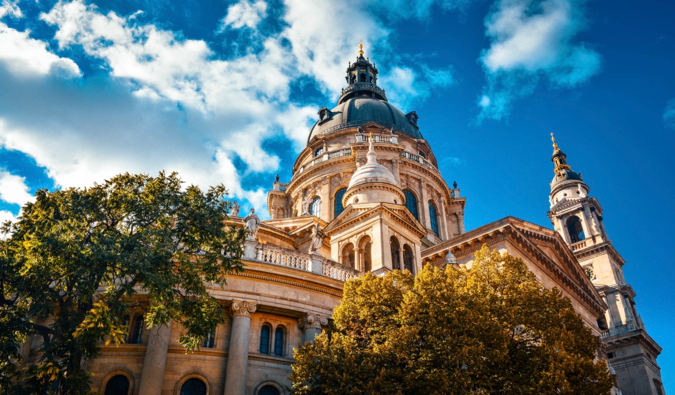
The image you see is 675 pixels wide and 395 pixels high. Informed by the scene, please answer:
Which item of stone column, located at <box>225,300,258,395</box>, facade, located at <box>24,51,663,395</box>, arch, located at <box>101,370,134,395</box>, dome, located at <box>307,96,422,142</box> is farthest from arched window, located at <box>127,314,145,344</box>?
dome, located at <box>307,96,422,142</box>

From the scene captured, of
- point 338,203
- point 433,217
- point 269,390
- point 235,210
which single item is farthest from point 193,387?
point 433,217

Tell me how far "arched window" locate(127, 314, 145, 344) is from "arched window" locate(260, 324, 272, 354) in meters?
4.09

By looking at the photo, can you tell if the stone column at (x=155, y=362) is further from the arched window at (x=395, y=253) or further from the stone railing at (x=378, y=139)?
the stone railing at (x=378, y=139)

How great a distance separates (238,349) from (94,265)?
6125 millimetres

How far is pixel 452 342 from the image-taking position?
1325cm

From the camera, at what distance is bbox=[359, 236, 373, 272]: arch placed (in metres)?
25.4

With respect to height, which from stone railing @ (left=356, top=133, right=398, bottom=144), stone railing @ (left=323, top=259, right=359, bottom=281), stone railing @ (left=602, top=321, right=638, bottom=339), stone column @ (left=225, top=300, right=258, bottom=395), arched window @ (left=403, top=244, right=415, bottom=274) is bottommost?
stone column @ (left=225, top=300, right=258, bottom=395)

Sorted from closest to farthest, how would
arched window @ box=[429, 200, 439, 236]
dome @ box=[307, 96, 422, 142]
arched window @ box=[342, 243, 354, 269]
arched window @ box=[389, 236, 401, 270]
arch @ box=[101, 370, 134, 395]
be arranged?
arch @ box=[101, 370, 134, 395] < arched window @ box=[389, 236, 401, 270] < arched window @ box=[342, 243, 354, 269] < arched window @ box=[429, 200, 439, 236] < dome @ box=[307, 96, 422, 142]

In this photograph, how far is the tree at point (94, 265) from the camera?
11469 millimetres

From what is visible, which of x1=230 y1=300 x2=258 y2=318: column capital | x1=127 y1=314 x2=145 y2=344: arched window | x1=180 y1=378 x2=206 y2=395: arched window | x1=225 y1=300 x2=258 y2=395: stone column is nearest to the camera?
x1=225 y1=300 x2=258 y2=395: stone column

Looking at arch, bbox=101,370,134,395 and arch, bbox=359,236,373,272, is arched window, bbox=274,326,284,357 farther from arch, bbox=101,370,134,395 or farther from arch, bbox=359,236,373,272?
arch, bbox=359,236,373,272

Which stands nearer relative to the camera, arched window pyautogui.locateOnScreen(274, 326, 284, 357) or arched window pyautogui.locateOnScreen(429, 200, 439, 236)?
arched window pyautogui.locateOnScreen(274, 326, 284, 357)

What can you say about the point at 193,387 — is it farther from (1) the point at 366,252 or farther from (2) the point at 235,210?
(2) the point at 235,210

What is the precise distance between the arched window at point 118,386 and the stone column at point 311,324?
19.6 feet
